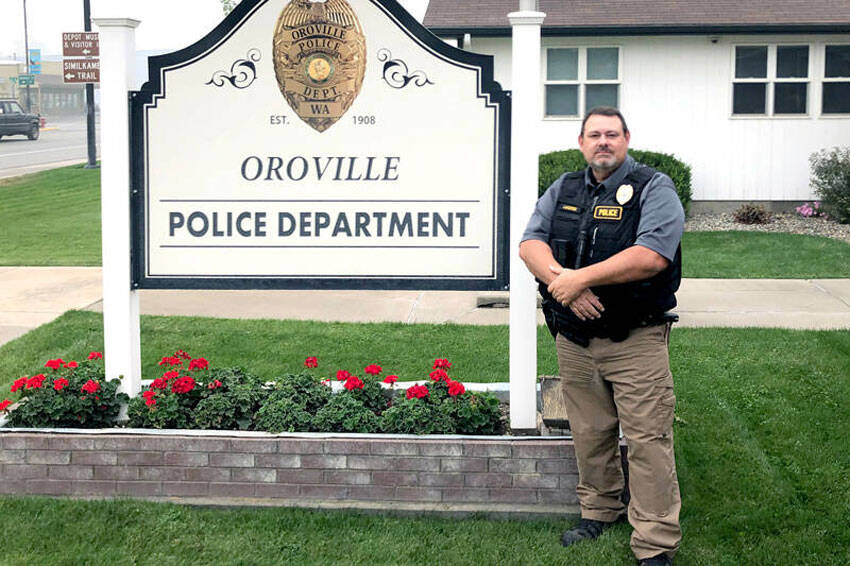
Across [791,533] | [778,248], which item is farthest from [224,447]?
[778,248]

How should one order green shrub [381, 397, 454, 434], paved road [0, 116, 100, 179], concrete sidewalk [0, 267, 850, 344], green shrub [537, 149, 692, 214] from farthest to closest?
1. paved road [0, 116, 100, 179]
2. green shrub [537, 149, 692, 214]
3. concrete sidewalk [0, 267, 850, 344]
4. green shrub [381, 397, 454, 434]

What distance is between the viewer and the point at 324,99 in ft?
16.7

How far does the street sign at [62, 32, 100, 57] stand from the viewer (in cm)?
2058

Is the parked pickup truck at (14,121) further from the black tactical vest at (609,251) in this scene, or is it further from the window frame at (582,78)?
the black tactical vest at (609,251)

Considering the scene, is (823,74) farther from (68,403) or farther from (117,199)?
(68,403)

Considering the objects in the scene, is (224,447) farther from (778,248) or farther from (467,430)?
(778,248)

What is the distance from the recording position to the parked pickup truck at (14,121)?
39.0m

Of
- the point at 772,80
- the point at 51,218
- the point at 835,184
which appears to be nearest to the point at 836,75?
the point at 772,80

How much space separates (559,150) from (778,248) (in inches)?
182

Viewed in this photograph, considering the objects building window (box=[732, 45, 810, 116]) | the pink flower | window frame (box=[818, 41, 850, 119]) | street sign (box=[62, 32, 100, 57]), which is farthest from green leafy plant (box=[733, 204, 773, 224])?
street sign (box=[62, 32, 100, 57])

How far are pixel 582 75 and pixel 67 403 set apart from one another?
1268cm

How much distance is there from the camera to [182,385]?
16.5ft

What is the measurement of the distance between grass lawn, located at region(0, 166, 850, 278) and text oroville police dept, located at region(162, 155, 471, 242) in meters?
6.26

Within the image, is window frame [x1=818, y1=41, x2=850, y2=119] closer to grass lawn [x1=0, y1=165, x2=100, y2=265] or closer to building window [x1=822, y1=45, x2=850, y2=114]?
building window [x1=822, y1=45, x2=850, y2=114]
